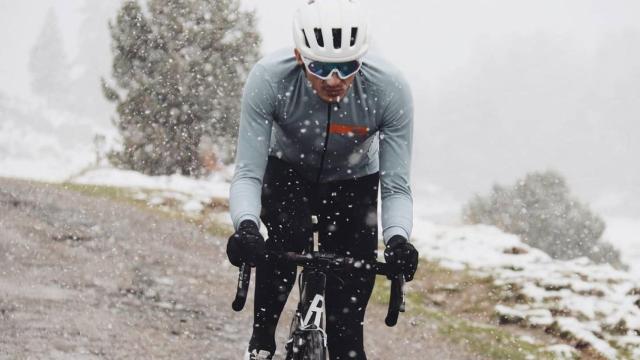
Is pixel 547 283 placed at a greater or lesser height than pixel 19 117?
lesser

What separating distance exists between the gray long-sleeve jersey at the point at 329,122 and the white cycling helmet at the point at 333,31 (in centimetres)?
34

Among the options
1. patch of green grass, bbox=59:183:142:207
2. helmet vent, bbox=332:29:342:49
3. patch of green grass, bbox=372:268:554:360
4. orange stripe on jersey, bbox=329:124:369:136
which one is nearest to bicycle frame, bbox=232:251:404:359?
orange stripe on jersey, bbox=329:124:369:136

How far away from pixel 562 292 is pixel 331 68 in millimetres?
9316

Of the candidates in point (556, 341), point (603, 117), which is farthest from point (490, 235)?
point (603, 117)

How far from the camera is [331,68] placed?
9.79 ft

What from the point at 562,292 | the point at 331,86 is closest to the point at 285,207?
the point at 331,86

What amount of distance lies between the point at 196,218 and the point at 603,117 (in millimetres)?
112846

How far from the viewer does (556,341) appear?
9531 millimetres

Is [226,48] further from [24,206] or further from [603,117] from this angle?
[603,117]

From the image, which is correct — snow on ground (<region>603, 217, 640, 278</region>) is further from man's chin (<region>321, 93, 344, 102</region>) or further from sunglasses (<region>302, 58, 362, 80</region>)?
sunglasses (<region>302, 58, 362, 80</region>)

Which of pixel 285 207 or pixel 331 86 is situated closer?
pixel 331 86

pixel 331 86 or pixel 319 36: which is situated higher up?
pixel 319 36

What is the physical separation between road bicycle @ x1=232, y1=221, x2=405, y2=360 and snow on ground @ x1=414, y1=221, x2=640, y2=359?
23.6 ft

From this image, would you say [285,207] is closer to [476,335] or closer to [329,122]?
[329,122]
